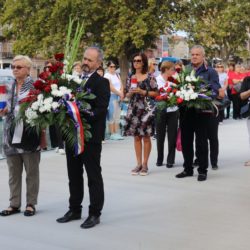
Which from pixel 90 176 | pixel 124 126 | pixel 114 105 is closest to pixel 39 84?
pixel 90 176

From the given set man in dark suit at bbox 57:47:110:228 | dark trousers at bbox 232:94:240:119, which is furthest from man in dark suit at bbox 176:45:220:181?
dark trousers at bbox 232:94:240:119

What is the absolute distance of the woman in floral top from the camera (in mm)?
8352

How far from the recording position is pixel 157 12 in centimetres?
3409

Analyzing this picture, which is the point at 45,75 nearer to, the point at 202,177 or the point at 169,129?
the point at 202,177

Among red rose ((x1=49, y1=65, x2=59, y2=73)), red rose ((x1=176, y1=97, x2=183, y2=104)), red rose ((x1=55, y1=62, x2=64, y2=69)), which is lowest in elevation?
red rose ((x1=176, y1=97, x2=183, y2=104))

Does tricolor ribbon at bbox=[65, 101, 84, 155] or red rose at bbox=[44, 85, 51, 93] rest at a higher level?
red rose at bbox=[44, 85, 51, 93]

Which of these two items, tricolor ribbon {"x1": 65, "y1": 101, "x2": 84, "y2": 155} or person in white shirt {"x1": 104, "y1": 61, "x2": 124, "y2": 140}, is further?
person in white shirt {"x1": 104, "y1": 61, "x2": 124, "y2": 140}

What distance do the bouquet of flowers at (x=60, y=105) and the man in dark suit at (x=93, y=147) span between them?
11 centimetres

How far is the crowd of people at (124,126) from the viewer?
18.4 feet

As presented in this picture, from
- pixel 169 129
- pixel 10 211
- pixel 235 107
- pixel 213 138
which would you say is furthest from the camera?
pixel 235 107

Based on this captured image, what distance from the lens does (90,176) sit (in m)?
5.65

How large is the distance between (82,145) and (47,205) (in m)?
1.58

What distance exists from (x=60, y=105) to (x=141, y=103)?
330cm

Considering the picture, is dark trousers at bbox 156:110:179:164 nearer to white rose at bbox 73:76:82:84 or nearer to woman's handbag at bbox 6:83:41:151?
woman's handbag at bbox 6:83:41:151
